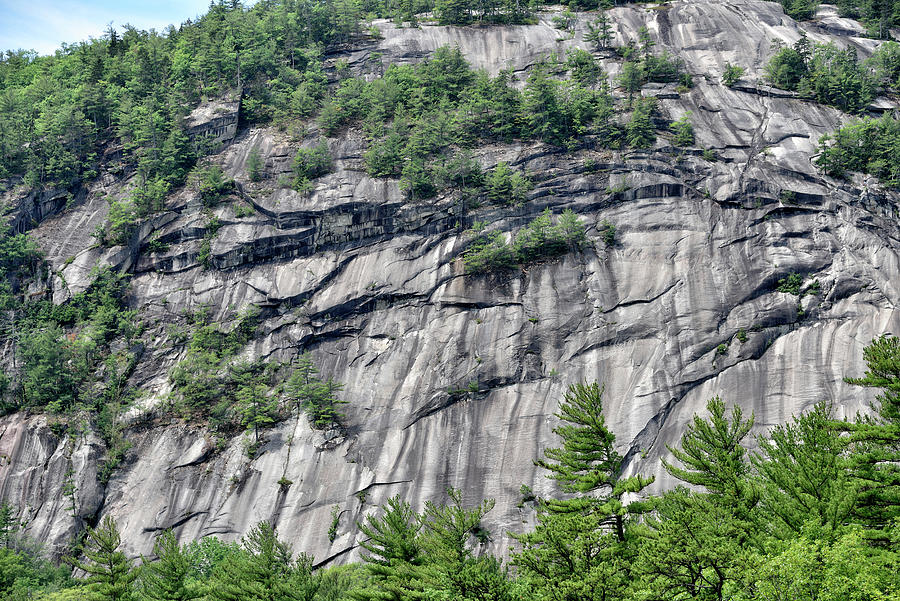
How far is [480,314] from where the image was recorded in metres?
45.1

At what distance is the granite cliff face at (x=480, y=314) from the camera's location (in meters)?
39.0

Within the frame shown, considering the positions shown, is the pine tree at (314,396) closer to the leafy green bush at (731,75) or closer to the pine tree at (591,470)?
the pine tree at (591,470)

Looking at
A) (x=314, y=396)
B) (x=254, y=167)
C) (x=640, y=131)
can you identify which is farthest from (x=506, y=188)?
(x=254, y=167)

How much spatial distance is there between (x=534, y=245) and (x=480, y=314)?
19.8 ft

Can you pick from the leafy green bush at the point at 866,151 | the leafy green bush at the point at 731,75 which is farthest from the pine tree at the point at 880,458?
the leafy green bush at the point at 731,75

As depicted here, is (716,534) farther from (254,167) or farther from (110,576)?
(254,167)

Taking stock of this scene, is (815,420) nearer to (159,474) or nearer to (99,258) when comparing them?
(159,474)

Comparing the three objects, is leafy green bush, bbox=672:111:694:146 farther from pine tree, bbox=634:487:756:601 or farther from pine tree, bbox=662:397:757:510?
pine tree, bbox=634:487:756:601

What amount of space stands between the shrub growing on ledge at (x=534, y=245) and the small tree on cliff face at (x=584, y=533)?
2511cm

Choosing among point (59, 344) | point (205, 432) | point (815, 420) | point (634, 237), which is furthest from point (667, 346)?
point (59, 344)

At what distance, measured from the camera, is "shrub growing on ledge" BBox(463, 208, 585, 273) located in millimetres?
46688

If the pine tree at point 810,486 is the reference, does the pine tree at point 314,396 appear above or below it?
below

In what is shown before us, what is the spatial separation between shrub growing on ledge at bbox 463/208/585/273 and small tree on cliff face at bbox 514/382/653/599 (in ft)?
82.4

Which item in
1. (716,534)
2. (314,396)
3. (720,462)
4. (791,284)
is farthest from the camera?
(314,396)
